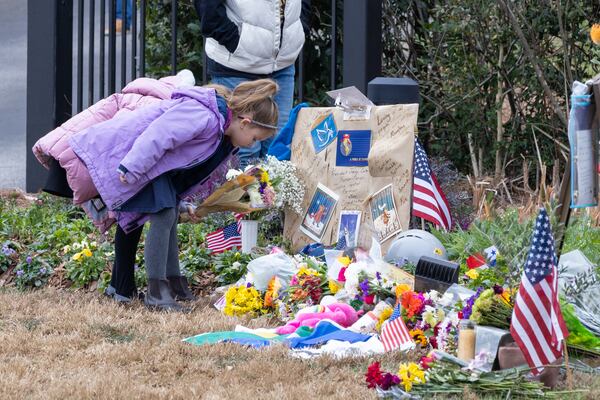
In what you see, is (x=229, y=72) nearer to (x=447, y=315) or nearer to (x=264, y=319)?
(x=264, y=319)

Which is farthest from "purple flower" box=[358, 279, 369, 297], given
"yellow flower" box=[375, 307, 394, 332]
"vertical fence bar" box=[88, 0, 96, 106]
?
"vertical fence bar" box=[88, 0, 96, 106]

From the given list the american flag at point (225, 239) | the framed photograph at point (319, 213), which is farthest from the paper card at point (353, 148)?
the american flag at point (225, 239)

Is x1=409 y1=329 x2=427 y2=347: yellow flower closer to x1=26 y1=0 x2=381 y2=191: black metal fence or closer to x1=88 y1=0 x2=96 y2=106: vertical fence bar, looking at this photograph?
x1=26 y1=0 x2=381 y2=191: black metal fence

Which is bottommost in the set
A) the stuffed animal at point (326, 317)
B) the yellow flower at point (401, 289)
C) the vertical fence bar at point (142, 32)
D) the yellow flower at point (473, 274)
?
the stuffed animal at point (326, 317)

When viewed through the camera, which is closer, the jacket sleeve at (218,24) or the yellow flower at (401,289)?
the yellow flower at (401,289)

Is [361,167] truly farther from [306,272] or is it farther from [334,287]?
[334,287]

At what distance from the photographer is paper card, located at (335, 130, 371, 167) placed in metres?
6.49

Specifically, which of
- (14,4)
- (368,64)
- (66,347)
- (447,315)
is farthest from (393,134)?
(14,4)

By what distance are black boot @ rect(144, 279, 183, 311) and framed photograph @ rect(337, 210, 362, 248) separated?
4.27 ft

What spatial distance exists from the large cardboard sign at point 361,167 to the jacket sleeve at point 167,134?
1.18 metres

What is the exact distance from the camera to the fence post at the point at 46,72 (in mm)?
9023

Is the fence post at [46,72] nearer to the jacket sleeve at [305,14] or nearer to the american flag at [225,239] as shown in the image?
the jacket sleeve at [305,14]

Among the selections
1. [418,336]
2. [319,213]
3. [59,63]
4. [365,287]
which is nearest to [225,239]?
[319,213]

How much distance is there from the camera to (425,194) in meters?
6.10
